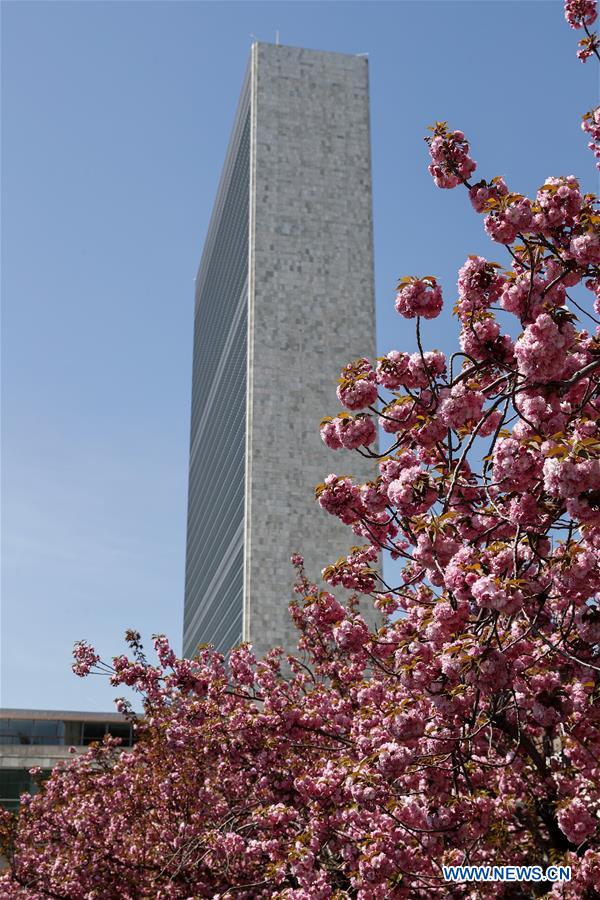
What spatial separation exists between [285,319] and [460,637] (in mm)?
78410

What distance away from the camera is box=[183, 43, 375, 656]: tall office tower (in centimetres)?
7469

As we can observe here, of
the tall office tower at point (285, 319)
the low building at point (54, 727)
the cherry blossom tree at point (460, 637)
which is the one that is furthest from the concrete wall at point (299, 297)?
the cherry blossom tree at point (460, 637)

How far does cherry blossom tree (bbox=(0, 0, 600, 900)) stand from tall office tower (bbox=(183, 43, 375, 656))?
60283 mm

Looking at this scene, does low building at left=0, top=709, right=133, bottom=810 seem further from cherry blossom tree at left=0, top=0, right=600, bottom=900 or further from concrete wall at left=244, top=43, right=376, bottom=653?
cherry blossom tree at left=0, top=0, right=600, bottom=900

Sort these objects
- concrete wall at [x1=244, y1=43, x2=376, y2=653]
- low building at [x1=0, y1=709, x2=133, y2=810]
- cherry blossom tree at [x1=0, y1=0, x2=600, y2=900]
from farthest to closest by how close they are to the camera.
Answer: concrete wall at [x1=244, y1=43, x2=376, y2=653], low building at [x1=0, y1=709, x2=133, y2=810], cherry blossom tree at [x1=0, y1=0, x2=600, y2=900]

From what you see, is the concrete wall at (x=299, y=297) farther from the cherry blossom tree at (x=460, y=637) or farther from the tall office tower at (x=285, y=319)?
the cherry blossom tree at (x=460, y=637)

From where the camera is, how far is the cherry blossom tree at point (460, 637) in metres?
5.74

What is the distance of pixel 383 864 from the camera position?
744cm

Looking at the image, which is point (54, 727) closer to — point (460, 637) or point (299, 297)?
point (299, 297)

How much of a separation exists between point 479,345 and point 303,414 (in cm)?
7396

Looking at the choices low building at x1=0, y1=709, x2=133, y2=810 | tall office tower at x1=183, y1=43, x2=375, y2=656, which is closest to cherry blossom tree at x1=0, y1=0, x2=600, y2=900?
low building at x1=0, y1=709, x2=133, y2=810

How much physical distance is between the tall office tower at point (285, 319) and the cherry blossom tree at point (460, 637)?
198 ft

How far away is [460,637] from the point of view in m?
5.79

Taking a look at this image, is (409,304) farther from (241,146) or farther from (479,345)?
(241,146)
